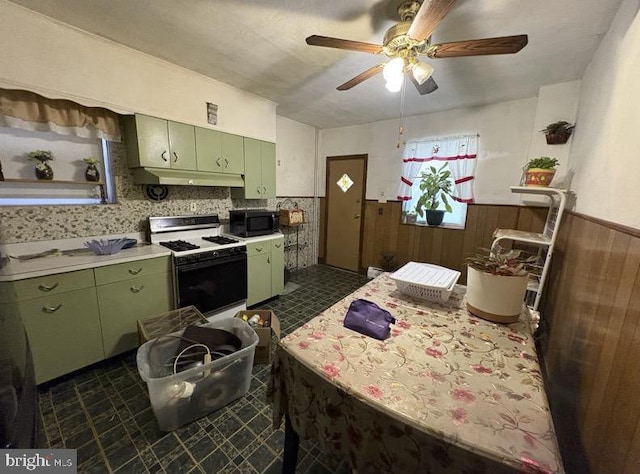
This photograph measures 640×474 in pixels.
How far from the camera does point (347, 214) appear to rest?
4301 millimetres

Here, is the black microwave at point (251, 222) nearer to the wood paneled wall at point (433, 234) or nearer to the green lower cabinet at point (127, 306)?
the green lower cabinet at point (127, 306)

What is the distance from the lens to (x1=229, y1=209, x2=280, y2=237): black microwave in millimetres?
2891

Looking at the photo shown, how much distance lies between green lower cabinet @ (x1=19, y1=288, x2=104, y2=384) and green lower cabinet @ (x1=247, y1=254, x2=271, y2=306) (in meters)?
1.30

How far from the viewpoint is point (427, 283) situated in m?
1.20

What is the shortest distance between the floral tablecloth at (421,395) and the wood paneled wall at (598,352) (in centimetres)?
28

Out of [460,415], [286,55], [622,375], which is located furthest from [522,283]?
[286,55]

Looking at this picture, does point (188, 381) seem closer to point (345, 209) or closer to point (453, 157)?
point (345, 209)

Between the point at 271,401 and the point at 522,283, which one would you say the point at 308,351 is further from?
the point at 522,283

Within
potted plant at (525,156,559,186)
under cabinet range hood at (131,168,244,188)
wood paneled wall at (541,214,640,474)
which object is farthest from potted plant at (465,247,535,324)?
under cabinet range hood at (131,168,244,188)

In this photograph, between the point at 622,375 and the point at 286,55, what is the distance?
2640 millimetres

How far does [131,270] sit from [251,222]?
1278mm

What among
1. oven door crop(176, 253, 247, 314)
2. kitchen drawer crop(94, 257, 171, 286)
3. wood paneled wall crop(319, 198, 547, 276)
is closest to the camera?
kitchen drawer crop(94, 257, 171, 286)

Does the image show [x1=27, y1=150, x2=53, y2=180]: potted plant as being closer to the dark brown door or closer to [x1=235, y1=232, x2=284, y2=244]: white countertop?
[x1=235, y1=232, x2=284, y2=244]: white countertop

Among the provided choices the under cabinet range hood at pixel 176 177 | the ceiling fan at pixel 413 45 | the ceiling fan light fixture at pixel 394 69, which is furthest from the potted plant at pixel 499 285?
the under cabinet range hood at pixel 176 177
